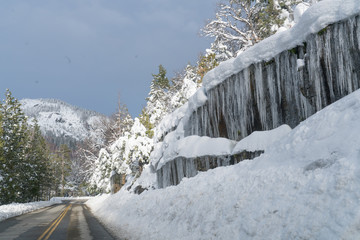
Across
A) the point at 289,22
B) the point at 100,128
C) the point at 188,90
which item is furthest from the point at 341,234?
the point at 100,128

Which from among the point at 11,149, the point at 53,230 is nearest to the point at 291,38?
the point at 53,230

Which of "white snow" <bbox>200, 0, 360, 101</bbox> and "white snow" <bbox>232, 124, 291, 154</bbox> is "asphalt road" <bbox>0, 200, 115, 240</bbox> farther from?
"white snow" <bbox>200, 0, 360, 101</bbox>

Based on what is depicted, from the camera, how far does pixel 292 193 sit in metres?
5.25

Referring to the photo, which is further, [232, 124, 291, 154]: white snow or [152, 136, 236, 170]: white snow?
[152, 136, 236, 170]: white snow

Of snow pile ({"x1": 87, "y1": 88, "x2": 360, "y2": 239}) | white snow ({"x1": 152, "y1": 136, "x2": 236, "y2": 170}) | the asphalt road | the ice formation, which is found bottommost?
the asphalt road

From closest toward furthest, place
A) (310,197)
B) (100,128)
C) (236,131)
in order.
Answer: (310,197), (236,131), (100,128)

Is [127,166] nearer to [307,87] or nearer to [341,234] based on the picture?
[307,87]

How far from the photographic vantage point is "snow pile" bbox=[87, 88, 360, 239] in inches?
171

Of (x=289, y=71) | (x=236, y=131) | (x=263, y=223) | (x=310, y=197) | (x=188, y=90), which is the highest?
(x=188, y=90)

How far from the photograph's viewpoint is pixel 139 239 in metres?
8.97

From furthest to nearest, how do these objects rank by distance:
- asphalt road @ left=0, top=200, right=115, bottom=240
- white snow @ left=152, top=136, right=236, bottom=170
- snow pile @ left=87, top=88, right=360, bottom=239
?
white snow @ left=152, top=136, right=236, bottom=170 < asphalt road @ left=0, top=200, right=115, bottom=240 < snow pile @ left=87, top=88, right=360, bottom=239

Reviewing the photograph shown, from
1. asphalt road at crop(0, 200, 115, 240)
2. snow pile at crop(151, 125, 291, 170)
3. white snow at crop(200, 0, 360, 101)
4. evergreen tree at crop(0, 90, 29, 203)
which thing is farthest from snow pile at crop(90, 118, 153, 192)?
white snow at crop(200, 0, 360, 101)

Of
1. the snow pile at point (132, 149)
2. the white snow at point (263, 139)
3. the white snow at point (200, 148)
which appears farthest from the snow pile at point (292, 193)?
the snow pile at point (132, 149)

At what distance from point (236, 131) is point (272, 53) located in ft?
11.4
